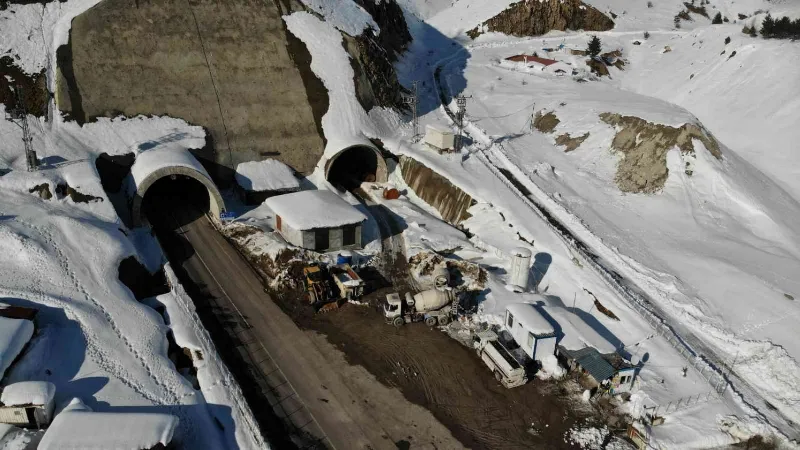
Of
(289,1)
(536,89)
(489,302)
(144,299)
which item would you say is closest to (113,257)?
(144,299)

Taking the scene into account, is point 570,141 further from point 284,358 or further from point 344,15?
point 284,358

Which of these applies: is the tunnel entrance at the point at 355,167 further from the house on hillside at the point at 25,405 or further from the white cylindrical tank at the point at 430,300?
the house on hillside at the point at 25,405

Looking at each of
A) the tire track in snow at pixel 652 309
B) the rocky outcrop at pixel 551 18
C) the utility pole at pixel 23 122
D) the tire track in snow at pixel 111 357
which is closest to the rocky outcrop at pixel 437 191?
the tire track in snow at pixel 652 309

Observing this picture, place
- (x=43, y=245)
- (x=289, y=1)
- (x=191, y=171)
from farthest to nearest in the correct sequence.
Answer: (x=289, y=1), (x=191, y=171), (x=43, y=245)

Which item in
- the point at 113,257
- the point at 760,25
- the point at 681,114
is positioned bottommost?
the point at 113,257

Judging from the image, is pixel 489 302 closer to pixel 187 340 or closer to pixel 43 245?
pixel 187 340

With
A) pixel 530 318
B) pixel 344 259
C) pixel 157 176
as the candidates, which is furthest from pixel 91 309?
pixel 530 318

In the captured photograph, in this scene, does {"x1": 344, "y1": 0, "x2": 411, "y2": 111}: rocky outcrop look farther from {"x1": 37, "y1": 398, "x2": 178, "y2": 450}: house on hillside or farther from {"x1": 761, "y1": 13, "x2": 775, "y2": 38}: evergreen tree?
{"x1": 761, "y1": 13, "x2": 775, "y2": 38}: evergreen tree

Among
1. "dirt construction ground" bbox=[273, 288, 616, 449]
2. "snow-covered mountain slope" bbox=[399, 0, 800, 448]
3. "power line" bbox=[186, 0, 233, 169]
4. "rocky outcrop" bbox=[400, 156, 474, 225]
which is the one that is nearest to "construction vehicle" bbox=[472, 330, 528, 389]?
"dirt construction ground" bbox=[273, 288, 616, 449]
